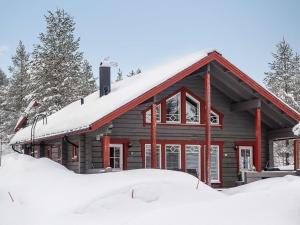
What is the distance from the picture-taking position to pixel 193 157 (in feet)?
71.9

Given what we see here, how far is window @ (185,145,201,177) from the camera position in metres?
21.8

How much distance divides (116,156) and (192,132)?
12.2ft

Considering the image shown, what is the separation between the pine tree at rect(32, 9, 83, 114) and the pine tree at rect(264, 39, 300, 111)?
58.4 feet

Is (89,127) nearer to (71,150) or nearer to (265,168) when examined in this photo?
(71,150)

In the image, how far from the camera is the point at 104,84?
23.5 m

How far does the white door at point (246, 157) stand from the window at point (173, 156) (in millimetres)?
3266

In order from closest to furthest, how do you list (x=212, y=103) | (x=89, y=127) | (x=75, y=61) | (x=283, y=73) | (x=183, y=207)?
(x=183, y=207), (x=89, y=127), (x=212, y=103), (x=283, y=73), (x=75, y=61)

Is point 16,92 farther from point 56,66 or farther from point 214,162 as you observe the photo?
point 214,162

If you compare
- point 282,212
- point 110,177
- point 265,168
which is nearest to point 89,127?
point 110,177

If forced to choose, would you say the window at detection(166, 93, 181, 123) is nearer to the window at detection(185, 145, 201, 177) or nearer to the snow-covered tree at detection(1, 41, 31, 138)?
the window at detection(185, 145, 201, 177)

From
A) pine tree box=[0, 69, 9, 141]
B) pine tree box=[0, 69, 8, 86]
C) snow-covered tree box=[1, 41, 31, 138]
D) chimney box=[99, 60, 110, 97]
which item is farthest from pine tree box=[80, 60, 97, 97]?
chimney box=[99, 60, 110, 97]

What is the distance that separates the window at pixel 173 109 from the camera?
21641 mm

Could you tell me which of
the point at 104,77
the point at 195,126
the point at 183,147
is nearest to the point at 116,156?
A: the point at 183,147

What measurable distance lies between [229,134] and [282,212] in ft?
40.8
